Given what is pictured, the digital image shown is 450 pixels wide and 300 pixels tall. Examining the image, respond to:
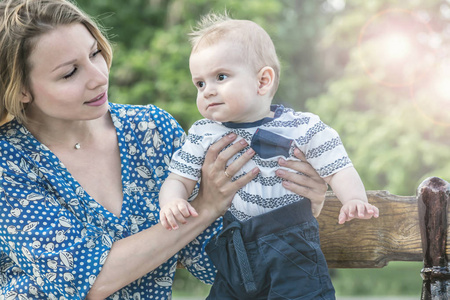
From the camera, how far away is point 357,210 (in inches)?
73.3

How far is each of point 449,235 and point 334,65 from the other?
12809 millimetres

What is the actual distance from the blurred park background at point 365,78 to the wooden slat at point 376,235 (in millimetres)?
6610

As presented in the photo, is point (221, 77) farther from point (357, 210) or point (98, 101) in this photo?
point (357, 210)

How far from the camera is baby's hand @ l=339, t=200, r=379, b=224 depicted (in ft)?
6.07

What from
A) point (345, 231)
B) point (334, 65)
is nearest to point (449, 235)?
point (345, 231)

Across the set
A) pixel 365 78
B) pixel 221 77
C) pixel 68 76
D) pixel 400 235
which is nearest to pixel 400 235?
pixel 400 235

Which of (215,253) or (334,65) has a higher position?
(334,65)

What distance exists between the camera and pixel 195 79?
203 centimetres

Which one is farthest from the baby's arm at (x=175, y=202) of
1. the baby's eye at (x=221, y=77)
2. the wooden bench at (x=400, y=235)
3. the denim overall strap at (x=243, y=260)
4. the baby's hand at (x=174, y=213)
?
the wooden bench at (x=400, y=235)

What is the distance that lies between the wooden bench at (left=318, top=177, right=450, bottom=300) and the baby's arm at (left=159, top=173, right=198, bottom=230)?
1.78 ft

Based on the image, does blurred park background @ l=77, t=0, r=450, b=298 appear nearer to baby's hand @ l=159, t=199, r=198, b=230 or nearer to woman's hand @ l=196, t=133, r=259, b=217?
woman's hand @ l=196, t=133, r=259, b=217

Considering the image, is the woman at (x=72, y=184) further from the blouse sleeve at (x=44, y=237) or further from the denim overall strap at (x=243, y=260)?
the denim overall strap at (x=243, y=260)

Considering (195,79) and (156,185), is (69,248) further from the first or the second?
(195,79)

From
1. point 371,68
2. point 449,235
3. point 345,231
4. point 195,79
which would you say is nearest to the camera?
point 195,79
